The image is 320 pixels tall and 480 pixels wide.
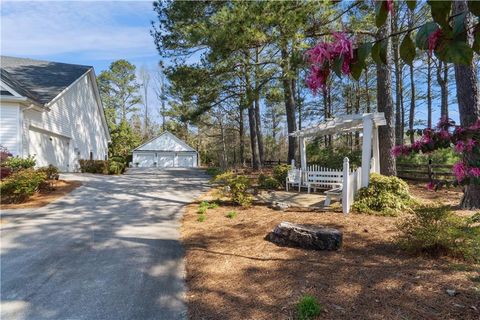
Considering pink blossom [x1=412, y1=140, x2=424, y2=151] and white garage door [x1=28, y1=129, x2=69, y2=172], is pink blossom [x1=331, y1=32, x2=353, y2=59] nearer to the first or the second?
pink blossom [x1=412, y1=140, x2=424, y2=151]

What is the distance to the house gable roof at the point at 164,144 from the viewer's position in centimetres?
3484

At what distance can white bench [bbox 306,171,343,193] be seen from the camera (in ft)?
33.2

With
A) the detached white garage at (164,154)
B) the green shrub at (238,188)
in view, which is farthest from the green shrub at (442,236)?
the detached white garage at (164,154)

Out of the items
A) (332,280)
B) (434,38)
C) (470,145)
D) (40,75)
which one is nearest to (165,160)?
(40,75)

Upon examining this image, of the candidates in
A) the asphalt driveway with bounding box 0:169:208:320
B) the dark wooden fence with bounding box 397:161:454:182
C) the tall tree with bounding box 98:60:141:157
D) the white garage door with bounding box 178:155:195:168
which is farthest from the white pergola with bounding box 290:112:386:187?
the tall tree with bounding box 98:60:141:157

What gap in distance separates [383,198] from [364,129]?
6.44 ft

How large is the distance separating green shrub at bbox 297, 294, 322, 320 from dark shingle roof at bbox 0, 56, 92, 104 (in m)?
15.5

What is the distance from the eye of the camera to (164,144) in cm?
3528

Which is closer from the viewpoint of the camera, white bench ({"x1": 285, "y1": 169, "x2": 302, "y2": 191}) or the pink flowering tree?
the pink flowering tree

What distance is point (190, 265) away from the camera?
4.68 meters

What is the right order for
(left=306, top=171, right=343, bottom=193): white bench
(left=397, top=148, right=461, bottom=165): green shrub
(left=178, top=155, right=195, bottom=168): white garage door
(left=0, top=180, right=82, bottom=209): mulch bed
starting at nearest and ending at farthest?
1. (left=0, top=180, right=82, bottom=209): mulch bed
2. (left=306, top=171, right=343, bottom=193): white bench
3. (left=397, top=148, right=461, bottom=165): green shrub
4. (left=178, top=155, right=195, bottom=168): white garage door

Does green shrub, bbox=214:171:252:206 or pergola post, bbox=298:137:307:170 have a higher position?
pergola post, bbox=298:137:307:170

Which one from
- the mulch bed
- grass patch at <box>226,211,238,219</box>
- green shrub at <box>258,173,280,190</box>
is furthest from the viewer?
green shrub at <box>258,173,280,190</box>

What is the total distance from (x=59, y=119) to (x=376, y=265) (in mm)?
17510
